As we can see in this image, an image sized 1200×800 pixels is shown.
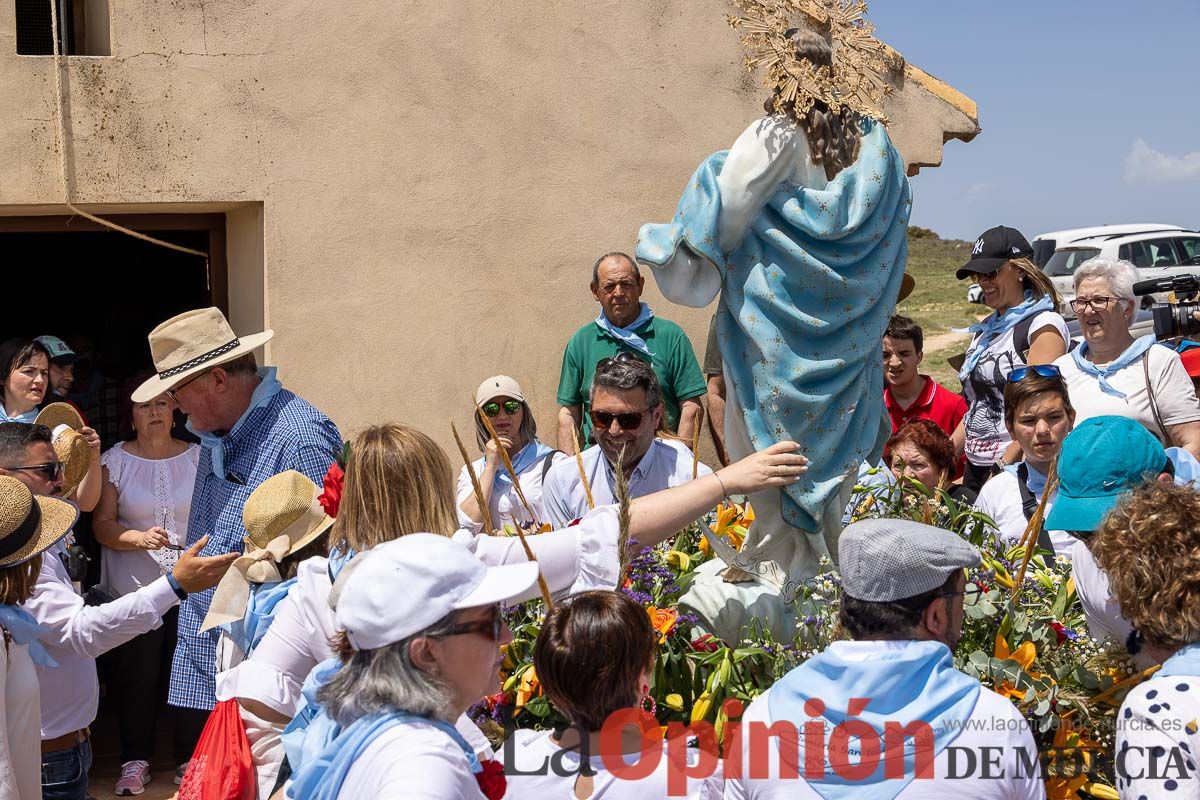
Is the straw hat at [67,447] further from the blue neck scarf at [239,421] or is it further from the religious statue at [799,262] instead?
the religious statue at [799,262]

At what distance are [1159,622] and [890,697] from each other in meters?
0.65

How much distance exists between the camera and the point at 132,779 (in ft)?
18.6

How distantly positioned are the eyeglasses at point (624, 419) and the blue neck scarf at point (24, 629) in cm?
204

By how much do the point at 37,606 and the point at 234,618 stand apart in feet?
2.25

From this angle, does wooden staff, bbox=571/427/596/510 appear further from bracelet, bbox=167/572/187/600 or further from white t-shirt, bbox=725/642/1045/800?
white t-shirt, bbox=725/642/1045/800

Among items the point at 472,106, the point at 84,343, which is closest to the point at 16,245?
the point at 84,343

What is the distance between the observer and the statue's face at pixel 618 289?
632 centimetres

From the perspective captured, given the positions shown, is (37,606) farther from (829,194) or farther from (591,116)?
(591,116)

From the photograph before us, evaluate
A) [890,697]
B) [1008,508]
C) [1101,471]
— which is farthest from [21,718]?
[1008,508]

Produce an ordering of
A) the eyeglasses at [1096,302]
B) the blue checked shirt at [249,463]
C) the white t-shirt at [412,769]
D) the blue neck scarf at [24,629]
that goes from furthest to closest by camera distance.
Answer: the eyeglasses at [1096,302] → the blue checked shirt at [249,463] → the blue neck scarf at [24,629] → the white t-shirt at [412,769]

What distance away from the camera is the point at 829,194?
3.92 meters

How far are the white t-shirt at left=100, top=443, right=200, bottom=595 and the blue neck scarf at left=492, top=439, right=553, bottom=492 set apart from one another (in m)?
1.42

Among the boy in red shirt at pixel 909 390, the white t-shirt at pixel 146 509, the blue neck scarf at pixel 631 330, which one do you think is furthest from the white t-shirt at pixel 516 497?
the boy in red shirt at pixel 909 390

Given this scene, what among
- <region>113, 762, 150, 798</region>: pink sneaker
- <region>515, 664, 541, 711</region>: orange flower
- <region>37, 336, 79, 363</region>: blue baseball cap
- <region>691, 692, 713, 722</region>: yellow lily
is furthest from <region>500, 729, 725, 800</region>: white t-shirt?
<region>37, 336, 79, 363</region>: blue baseball cap
